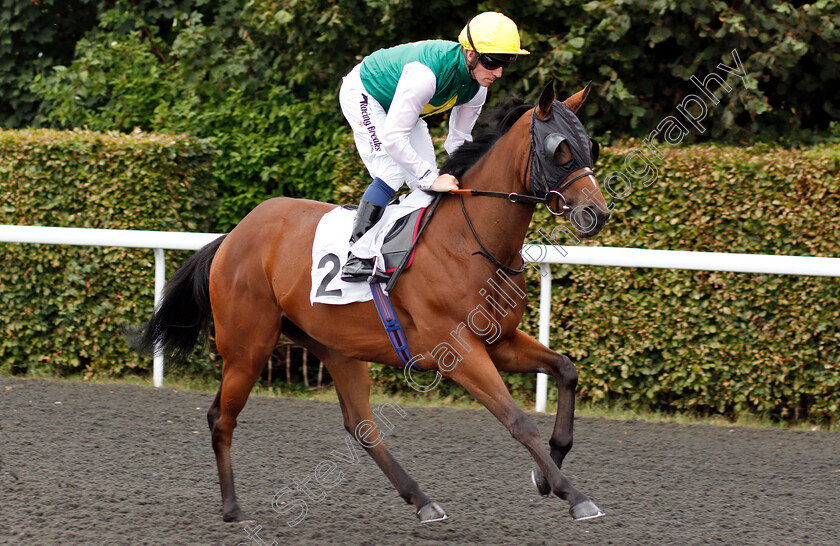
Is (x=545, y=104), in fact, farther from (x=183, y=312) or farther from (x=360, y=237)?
(x=183, y=312)

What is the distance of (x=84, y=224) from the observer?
Answer: 662 cm

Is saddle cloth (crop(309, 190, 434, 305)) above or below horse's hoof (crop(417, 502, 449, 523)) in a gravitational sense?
above

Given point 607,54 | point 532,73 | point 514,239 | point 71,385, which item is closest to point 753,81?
point 607,54

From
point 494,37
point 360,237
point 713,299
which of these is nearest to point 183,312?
point 360,237

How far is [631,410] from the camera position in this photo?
5.90 m

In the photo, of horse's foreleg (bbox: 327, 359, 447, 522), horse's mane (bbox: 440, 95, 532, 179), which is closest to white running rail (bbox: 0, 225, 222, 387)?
horse's foreleg (bbox: 327, 359, 447, 522)

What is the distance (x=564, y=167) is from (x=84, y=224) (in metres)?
4.52

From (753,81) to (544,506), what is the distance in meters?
3.86

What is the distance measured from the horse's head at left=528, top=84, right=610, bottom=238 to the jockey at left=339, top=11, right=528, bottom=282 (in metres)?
0.30

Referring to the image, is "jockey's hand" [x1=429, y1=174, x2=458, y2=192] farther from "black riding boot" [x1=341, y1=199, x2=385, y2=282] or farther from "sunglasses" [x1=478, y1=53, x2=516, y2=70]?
"sunglasses" [x1=478, y1=53, x2=516, y2=70]

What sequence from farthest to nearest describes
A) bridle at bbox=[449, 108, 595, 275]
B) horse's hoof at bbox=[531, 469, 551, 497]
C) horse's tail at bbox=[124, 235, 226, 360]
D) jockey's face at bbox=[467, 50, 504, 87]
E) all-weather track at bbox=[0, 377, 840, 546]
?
horse's tail at bbox=[124, 235, 226, 360] < all-weather track at bbox=[0, 377, 840, 546] < jockey's face at bbox=[467, 50, 504, 87] < horse's hoof at bbox=[531, 469, 551, 497] < bridle at bbox=[449, 108, 595, 275]

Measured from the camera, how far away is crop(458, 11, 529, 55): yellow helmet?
11.5 feet

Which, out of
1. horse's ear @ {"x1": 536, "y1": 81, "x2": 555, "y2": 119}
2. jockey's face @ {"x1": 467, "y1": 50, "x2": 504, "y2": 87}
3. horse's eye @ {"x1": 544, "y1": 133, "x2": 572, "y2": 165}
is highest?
jockey's face @ {"x1": 467, "y1": 50, "x2": 504, "y2": 87}

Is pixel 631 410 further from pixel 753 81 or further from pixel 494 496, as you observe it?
pixel 753 81
